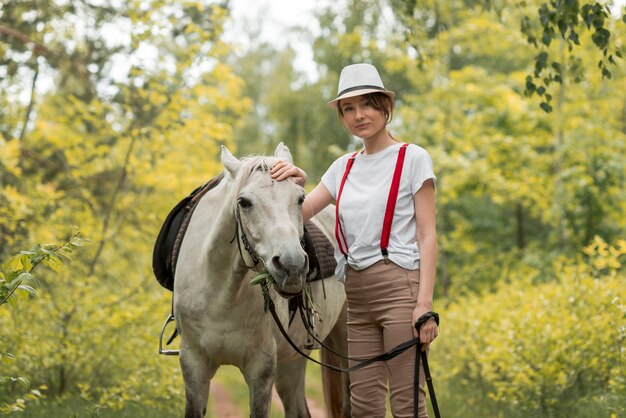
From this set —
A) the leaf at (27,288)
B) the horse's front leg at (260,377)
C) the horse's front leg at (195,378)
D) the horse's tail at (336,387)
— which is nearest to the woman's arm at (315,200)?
the horse's front leg at (260,377)

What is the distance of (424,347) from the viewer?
3.15 metres

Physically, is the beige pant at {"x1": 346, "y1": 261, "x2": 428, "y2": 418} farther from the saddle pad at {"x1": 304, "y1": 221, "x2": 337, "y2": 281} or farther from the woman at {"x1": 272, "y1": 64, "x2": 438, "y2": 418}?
the saddle pad at {"x1": 304, "y1": 221, "x2": 337, "y2": 281}

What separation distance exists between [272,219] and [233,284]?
0.66 m

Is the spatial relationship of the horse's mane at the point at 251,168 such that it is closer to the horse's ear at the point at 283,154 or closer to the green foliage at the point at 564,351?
the horse's ear at the point at 283,154

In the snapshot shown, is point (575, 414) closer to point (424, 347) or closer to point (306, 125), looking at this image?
point (424, 347)

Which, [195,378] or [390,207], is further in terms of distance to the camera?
[195,378]

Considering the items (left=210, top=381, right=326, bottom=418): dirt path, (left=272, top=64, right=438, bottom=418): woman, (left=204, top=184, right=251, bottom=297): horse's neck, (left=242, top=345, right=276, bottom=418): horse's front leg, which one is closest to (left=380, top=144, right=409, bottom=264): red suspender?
(left=272, top=64, right=438, bottom=418): woman

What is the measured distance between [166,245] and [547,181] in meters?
9.82

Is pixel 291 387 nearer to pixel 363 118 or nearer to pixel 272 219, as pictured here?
pixel 272 219

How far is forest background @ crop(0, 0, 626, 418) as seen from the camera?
591cm

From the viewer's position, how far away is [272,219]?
3068mm

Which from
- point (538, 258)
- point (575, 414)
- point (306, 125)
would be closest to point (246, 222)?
point (575, 414)

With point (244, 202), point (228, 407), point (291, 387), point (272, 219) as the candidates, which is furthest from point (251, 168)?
point (228, 407)

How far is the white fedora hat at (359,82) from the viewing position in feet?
10.8
